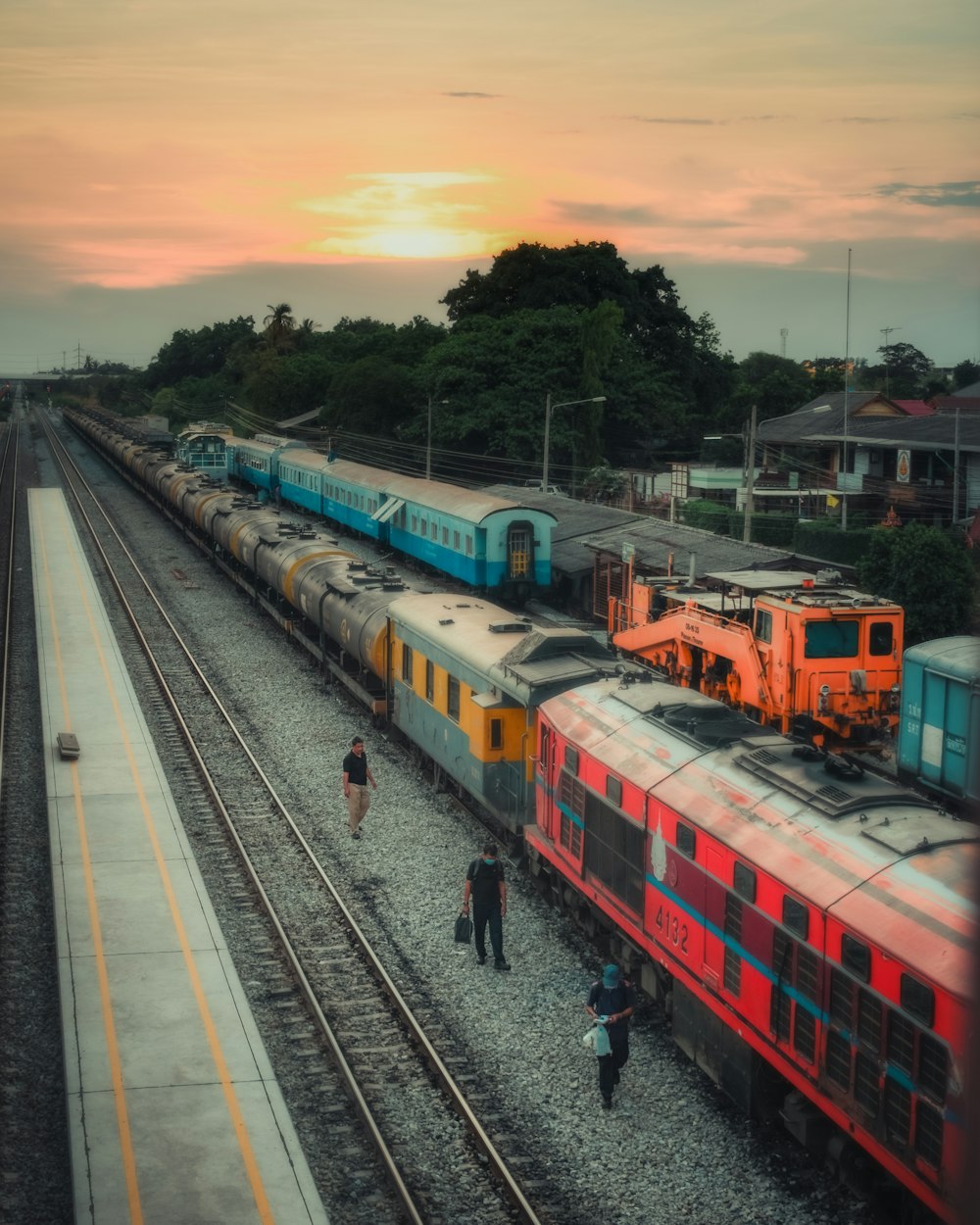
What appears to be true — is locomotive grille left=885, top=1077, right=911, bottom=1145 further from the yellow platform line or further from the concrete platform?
the yellow platform line

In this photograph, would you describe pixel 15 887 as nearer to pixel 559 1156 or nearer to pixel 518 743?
pixel 518 743

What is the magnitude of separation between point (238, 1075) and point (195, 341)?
555 ft

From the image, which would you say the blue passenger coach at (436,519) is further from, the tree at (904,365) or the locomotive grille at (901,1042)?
the tree at (904,365)

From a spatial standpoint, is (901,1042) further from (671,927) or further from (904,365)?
(904,365)

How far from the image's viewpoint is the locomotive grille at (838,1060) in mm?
10453

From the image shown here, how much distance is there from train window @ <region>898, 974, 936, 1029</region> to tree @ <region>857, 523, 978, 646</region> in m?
22.9

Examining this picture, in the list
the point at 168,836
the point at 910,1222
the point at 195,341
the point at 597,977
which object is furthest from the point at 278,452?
the point at 195,341

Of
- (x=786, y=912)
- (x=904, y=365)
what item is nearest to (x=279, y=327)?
(x=904, y=365)

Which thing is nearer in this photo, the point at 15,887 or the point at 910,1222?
the point at 910,1222

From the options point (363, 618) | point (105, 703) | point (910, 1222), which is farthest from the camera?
point (105, 703)

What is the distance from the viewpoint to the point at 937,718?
21703 millimetres

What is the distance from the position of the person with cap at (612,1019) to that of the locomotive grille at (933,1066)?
3708mm

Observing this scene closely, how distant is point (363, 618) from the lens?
88.1 feet

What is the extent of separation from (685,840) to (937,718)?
32.9 feet
